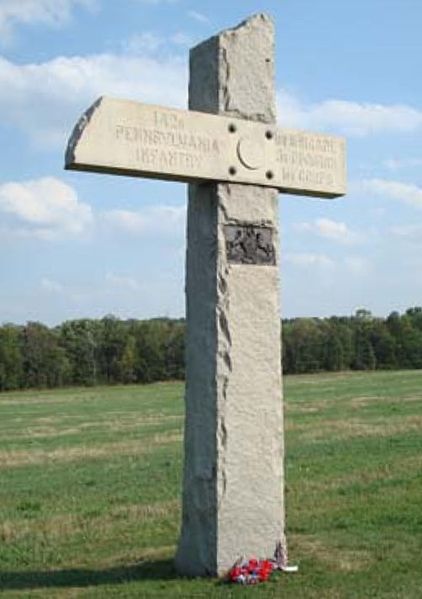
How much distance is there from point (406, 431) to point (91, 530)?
1337cm

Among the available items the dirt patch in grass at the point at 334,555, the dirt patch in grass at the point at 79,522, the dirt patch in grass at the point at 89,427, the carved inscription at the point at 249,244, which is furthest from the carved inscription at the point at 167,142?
the dirt patch in grass at the point at 89,427

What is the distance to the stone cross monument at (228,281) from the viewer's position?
8.01m

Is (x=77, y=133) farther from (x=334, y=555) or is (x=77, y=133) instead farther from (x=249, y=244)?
(x=334, y=555)

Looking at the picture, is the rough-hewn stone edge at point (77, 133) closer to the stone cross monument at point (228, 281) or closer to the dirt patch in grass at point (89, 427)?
the stone cross monument at point (228, 281)

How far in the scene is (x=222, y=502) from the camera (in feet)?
26.2

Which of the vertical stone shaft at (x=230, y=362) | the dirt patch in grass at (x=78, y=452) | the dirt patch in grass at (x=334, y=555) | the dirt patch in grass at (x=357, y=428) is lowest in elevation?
the dirt patch in grass at (x=78, y=452)

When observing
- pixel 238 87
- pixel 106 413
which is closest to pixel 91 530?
pixel 238 87

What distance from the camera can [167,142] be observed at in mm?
7910

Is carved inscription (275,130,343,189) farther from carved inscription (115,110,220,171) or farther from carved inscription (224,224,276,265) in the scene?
carved inscription (115,110,220,171)

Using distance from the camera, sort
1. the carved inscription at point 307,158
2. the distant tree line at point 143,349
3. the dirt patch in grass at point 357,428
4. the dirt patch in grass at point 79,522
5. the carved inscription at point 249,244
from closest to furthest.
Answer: the carved inscription at point 249,244 < the carved inscription at point 307,158 < the dirt patch in grass at point 79,522 < the dirt patch in grass at point 357,428 < the distant tree line at point 143,349

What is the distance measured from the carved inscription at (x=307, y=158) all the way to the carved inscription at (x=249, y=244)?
0.57 metres

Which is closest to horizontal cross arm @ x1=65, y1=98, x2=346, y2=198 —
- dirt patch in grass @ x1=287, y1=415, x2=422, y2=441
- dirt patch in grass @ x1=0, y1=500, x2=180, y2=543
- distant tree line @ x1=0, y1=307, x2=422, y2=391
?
dirt patch in grass @ x1=0, y1=500, x2=180, y2=543

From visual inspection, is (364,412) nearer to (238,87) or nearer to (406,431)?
(406,431)

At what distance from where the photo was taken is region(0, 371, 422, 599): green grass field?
7.98 meters
